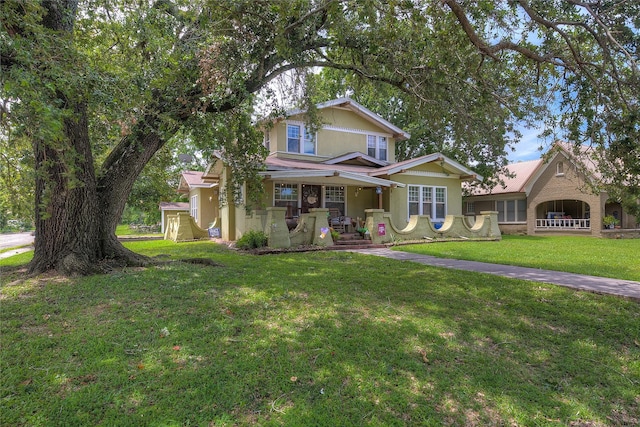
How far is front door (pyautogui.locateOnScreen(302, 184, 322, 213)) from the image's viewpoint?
1614 centimetres

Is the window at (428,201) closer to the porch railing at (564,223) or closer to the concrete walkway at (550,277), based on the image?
the concrete walkway at (550,277)

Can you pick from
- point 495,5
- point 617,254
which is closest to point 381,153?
point 617,254

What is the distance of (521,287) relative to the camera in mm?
6320

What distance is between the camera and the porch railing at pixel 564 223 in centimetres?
2045

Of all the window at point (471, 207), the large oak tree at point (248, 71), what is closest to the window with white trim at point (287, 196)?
the large oak tree at point (248, 71)

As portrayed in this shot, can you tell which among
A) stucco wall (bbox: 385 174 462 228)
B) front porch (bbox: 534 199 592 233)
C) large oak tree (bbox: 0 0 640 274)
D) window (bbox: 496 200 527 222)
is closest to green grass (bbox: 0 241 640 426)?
large oak tree (bbox: 0 0 640 274)

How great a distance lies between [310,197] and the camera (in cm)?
1617

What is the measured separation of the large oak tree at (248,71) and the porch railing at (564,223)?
54.1 ft

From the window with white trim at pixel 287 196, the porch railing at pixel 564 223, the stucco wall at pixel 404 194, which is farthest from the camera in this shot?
the porch railing at pixel 564 223

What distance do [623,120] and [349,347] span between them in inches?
191

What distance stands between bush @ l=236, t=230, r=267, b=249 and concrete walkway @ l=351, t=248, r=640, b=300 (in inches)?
183

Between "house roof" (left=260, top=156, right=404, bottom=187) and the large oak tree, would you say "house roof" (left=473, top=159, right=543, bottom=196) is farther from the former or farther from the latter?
the large oak tree

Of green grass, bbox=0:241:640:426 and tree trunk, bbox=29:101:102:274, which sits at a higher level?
tree trunk, bbox=29:101:102:274

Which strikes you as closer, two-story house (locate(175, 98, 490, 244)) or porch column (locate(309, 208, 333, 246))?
porch column (locate(309, 208, 333, 246))
